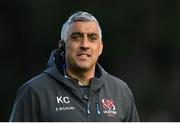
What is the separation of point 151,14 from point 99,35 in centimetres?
1525

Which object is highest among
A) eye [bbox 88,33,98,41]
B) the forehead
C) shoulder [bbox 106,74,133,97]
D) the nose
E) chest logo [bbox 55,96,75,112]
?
the forehead

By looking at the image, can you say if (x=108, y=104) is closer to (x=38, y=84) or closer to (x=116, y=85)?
(x=116, y=85)

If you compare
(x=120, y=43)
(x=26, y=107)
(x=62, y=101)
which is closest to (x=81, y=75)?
(x=62, y=101)

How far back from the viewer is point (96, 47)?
227 inches

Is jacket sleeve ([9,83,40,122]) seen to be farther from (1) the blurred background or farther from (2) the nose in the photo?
(1) the blurred background

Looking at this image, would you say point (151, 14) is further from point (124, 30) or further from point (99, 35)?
point (99, 35)

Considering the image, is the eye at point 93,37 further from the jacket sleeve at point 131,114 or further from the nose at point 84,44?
the jacket sleeve at point 131,114

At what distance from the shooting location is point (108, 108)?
571cm

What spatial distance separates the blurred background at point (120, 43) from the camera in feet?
62.7

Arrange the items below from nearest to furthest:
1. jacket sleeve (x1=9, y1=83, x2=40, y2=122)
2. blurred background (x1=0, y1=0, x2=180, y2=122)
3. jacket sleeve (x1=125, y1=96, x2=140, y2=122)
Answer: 1. jacket sleeve (x1=9, y1=83, x2=40, y2=122)
2. jacket sleeve (x1=125, y1=96, x2=140, y2=122)
3. blurred background (x1=0, y1=0, x2=180, y2=122)

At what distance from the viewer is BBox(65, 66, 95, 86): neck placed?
18.7ft

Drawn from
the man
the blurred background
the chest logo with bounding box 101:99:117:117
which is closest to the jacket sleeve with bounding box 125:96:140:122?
the man

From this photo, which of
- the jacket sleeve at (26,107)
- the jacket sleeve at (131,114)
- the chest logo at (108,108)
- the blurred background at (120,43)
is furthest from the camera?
the blurred background at (120,43)

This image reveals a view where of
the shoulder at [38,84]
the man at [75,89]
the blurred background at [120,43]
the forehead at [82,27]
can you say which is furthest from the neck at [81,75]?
the blurred background at [120,43]
